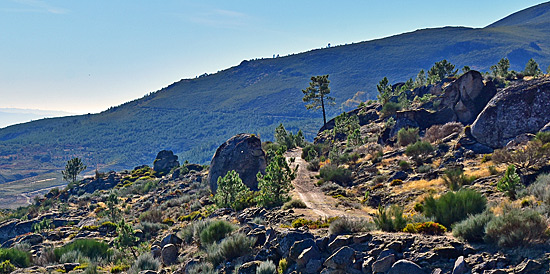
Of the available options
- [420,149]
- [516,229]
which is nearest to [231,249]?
[516,229]

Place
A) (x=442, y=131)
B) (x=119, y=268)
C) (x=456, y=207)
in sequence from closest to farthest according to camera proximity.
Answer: (x=456, y=207) < (x=119, y=268) < (x=442, y=131)

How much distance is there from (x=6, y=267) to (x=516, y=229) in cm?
1773

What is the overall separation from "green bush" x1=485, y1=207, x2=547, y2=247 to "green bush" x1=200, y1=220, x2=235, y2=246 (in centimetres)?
967

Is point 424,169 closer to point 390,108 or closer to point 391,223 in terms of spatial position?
point 391,223

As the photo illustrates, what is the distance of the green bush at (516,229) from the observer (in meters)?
8.74

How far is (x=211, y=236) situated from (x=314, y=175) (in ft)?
75.4

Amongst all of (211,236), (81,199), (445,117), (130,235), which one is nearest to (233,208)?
(130,235)

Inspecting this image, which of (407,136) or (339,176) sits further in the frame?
(407,136)

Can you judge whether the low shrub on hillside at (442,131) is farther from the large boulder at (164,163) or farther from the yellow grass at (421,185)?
the large boulder at (164,163)

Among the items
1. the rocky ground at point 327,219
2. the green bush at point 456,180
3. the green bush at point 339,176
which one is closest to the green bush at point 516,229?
the rocky ground at point 327,219

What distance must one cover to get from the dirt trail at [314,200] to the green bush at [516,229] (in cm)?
828

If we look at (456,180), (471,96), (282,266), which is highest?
(471,96)

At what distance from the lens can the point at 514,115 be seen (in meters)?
29.6

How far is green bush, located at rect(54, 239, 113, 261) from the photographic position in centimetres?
1744
